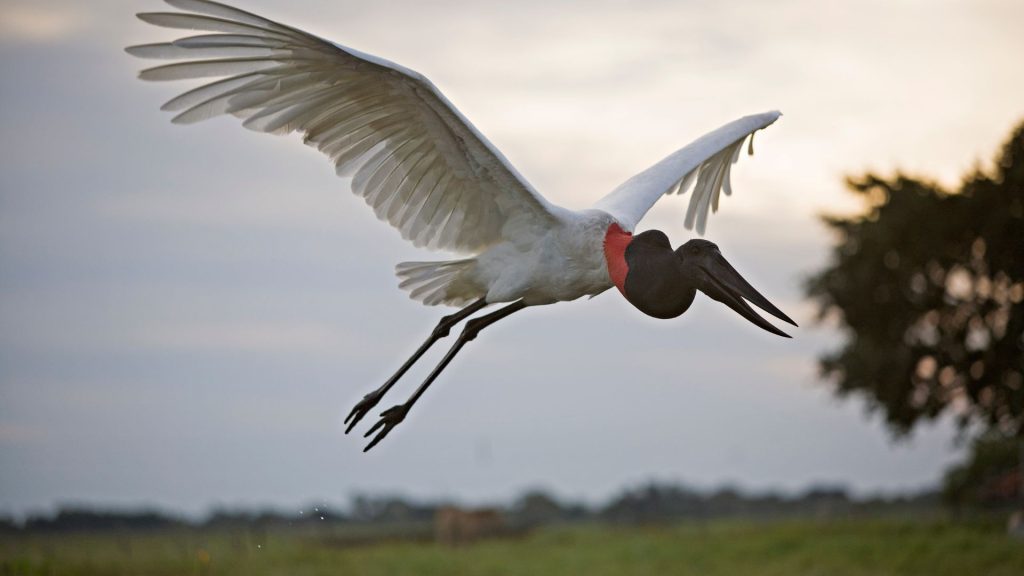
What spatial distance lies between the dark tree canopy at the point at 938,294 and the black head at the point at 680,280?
56.1ft

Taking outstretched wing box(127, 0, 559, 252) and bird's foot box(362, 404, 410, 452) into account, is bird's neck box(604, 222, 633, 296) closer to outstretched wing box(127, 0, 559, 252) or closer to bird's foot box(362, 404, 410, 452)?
outstretched wing box(127, 0, 559, 252)

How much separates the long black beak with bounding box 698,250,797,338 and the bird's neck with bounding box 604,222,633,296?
485mm

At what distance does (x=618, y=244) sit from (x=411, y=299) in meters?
1.71

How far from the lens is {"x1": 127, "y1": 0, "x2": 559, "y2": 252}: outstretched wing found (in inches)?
243

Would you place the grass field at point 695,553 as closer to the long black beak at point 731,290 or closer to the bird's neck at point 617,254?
the bird's neck at point 617,254

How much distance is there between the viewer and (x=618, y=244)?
22.7 ft

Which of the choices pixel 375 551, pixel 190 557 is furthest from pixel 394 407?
pixel 375 551

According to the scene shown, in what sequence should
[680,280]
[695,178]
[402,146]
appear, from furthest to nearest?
[695,178], [402,146], [680,280]

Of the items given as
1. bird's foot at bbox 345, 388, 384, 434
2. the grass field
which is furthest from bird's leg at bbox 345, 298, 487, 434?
the grass field

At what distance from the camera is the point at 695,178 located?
9562 mm

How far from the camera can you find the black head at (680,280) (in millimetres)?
6324

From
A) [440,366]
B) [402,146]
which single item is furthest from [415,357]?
[402,146]

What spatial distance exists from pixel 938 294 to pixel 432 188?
17636 millimetres

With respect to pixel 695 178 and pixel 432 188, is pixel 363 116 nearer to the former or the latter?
pixel 432 188
